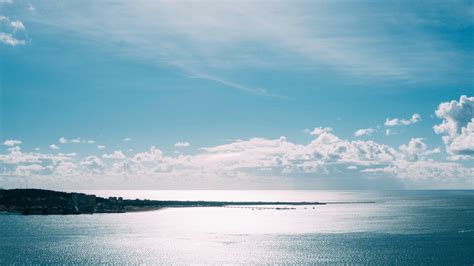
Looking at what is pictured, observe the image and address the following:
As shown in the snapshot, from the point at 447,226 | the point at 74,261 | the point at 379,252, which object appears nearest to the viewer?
the point at 74,261

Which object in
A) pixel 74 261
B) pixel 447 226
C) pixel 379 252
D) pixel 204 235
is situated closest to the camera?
pixel 74 261

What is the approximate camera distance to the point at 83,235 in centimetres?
17725

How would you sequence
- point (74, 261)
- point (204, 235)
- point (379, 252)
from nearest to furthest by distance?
point (74, 261), point (379, 252), point (204, 235)

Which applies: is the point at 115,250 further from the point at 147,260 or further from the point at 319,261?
the point at 319,261

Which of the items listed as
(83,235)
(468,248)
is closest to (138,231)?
(83,235)

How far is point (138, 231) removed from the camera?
195250mm

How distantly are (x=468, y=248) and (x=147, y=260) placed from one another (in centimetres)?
8950

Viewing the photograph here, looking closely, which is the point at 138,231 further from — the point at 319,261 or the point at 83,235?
the point at 319,261

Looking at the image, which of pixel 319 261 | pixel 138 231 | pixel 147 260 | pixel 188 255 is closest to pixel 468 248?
pixel 319 261

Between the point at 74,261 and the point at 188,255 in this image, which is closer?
the point at 74,261

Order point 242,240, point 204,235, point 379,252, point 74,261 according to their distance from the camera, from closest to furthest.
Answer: point 74,261 → point 379,252 → point 242,240 → point 204,235

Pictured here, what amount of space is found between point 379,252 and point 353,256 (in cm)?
973

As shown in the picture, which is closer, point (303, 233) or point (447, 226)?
point (303, 233)

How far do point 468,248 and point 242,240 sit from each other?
70882mm
